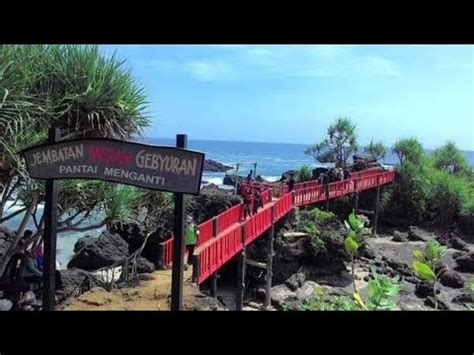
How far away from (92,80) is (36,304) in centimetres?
226

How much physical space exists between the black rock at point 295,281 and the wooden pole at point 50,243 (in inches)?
456

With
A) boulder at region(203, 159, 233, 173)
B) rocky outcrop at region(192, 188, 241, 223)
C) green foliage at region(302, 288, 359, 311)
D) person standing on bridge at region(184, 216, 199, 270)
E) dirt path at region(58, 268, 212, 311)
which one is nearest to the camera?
green foliage at region(302, 288, 359, 311)

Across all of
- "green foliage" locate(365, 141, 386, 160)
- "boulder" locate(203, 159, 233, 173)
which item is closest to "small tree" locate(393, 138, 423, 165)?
"green foliage" locate(365, 141, 386, 160)

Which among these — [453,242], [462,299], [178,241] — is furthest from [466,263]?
[178,241]

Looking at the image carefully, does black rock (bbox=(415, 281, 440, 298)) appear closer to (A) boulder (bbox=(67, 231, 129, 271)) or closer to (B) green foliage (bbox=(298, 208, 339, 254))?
(B) green foliage (bbox=(298, 208, 339, 254))

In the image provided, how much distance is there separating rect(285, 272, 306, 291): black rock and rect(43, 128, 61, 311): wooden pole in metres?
11.6

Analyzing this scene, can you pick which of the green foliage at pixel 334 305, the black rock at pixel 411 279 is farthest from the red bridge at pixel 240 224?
the black rock at pixel 411 279

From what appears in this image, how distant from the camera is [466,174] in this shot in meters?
25.7

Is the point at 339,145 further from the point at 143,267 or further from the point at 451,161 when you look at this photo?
the point at 143,267

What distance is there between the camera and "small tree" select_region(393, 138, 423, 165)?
23059 mm

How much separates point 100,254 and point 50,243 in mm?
8477

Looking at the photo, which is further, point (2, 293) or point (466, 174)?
point (466, 174)
